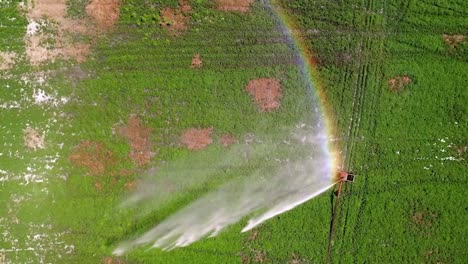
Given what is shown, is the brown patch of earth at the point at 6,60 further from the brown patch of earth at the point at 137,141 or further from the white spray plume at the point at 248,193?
the white spray plume at the point at 248,193

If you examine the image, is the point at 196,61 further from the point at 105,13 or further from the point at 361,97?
the point at 361,97

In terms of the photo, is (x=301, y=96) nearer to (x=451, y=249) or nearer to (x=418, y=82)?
(x=418, y=82)

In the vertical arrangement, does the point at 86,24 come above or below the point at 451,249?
above

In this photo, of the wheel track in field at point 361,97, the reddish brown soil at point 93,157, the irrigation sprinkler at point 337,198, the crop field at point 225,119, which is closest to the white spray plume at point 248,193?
the crop field at point 225,119

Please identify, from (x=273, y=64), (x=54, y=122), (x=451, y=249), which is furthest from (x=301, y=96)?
(x=54, y=122)

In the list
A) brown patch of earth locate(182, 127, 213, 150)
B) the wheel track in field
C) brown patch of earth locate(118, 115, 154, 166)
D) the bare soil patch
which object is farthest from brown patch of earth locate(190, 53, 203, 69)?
the wheel track in field

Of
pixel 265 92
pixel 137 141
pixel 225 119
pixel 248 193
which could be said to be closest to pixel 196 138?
pixel 225 119

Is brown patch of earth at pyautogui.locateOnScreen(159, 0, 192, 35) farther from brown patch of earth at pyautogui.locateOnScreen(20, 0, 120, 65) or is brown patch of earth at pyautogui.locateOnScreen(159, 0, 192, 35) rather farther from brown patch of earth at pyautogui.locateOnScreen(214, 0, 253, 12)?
brown patch of earth at pyautogui.locateOnScreen(20, 0, 120, 65)

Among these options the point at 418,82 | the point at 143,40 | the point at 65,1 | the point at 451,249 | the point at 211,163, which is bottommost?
the point at 451,249
